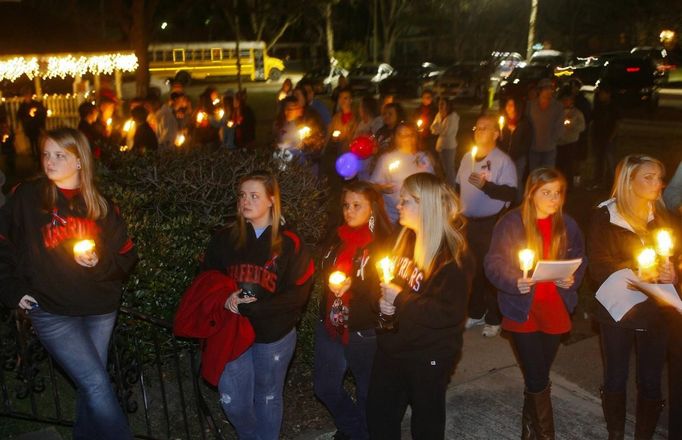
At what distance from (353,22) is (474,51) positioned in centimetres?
2527

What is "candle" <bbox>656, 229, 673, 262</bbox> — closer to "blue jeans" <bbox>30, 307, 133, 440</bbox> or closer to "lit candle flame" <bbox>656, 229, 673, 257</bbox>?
"lit candle flame" <bbox>656, 229, 673, 257</bbox>

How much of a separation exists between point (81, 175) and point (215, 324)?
1155 millimetres

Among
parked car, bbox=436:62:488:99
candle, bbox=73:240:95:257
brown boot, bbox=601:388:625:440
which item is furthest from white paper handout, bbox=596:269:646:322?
parked car, bbox=436:62:488:99

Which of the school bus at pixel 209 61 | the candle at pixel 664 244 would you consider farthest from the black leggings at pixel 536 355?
the school bus at pixel 209 61

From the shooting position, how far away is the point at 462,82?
31.8 meters

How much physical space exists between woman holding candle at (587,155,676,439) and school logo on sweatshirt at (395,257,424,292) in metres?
1.39

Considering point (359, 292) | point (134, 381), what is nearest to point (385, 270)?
point (359, 292)

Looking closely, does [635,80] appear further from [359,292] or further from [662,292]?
[359,292]

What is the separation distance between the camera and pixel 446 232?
158 inches

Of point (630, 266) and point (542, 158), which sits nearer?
point (630, 266)

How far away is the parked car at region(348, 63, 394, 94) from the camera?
36844 millimetres

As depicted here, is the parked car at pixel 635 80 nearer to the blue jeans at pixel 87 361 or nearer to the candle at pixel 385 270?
the candle at pixel 385 270

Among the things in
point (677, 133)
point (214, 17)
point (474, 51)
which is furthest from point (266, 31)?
point (677, 133)

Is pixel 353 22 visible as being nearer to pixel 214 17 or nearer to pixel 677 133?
pixel 214 17
